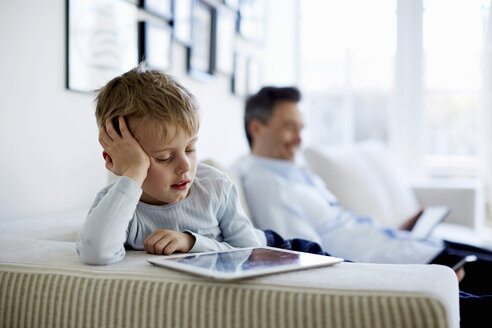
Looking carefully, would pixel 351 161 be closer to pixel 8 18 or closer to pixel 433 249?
pixel 433 249

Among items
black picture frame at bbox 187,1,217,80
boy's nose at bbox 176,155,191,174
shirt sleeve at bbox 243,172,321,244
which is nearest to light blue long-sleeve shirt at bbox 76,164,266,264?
boy's nose at bbox 176,155,191,174

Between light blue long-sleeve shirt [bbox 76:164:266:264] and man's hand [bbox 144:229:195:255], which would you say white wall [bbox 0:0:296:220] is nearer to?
light blue long-sleeve shirt [bbox 76:164:266:264]

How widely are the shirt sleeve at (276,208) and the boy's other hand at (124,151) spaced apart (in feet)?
2.91

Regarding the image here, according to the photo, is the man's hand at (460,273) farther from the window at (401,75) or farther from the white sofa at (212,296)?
the window at (401,75)

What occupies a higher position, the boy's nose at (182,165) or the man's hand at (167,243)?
the boy's nose at (182,165)

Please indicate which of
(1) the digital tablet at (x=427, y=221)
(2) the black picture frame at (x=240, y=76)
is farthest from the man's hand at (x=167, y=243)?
(2) the black picture frame at (x=240, y=76)

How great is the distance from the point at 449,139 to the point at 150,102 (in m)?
3.64

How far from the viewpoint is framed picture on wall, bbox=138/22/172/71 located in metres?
2.09

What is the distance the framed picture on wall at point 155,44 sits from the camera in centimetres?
Answer: 209

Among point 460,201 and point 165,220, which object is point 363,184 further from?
point 165,220

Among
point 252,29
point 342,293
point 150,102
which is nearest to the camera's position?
point 342,293

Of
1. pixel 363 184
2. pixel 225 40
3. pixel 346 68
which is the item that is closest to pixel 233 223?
pixel 363 184

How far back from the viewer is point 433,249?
1850mm

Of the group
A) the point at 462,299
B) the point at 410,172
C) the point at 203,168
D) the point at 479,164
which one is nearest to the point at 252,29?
the point at 410,172
